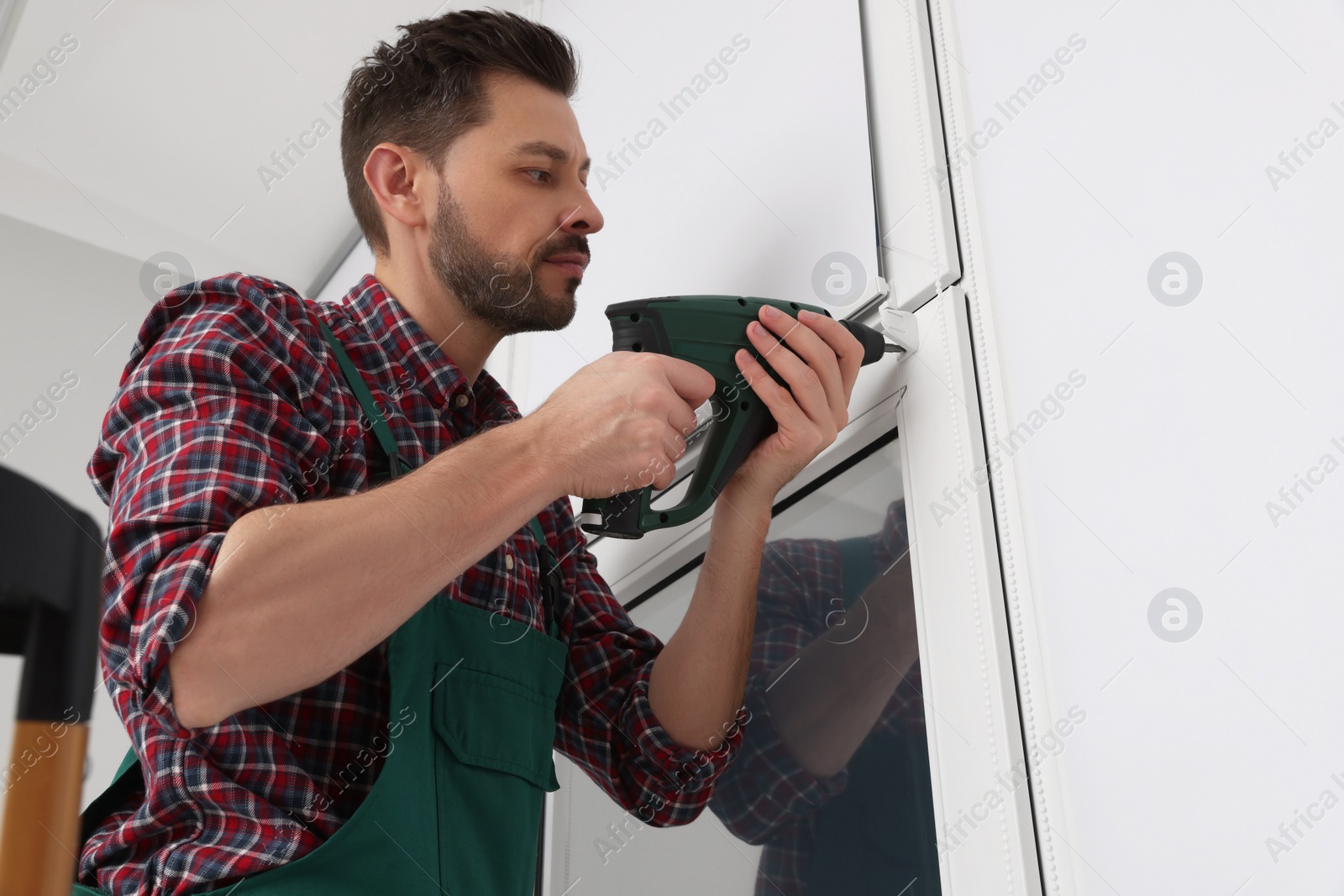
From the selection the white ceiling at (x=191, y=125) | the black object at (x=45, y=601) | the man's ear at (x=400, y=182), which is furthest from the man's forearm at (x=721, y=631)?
the white ceiling at (x=191, y=125)

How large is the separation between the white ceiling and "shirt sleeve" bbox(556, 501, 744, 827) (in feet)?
5.20

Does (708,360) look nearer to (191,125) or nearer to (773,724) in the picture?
(773,724)

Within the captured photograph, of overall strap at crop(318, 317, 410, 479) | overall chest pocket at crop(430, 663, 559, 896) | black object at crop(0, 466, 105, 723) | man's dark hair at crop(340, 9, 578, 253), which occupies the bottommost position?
overall chest pocket at crop(430, 663, 559, 896)

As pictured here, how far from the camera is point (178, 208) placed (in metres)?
2.84

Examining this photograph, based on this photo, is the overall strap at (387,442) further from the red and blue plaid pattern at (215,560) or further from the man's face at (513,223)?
the man's face at (513,223)

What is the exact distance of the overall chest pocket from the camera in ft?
3.26

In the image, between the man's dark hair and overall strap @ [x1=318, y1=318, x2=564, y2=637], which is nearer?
overall strap @ [x1=318, y1=318, x2=564, y2=637]

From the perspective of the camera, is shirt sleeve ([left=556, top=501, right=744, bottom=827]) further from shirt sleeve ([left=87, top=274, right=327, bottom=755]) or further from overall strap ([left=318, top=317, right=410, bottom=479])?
shirt sleeve ([left=87, top=274, right=327, bottom=755])

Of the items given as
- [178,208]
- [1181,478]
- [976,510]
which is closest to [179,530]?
[976,510]

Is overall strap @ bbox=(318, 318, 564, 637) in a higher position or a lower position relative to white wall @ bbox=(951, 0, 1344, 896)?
lower

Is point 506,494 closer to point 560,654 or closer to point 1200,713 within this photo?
point 560,654

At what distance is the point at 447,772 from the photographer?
1.01m

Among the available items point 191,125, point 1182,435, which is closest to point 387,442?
point 1182,435

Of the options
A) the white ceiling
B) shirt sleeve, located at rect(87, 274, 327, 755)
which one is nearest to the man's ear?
shirt sleeve, located at rect(87, 274, 327, 755)
